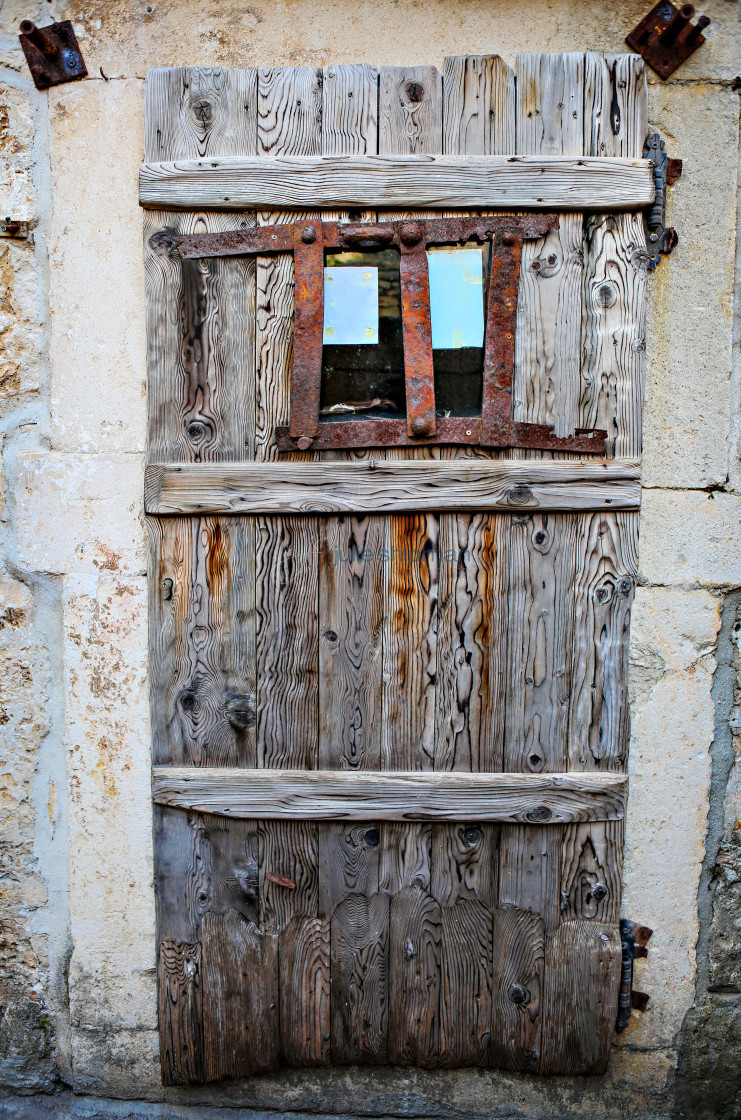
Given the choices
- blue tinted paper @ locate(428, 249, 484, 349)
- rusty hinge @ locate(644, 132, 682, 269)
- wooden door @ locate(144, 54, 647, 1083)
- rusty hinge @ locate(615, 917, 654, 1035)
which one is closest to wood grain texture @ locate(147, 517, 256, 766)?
wooden door @ locate(144, 54, 647, 1083)

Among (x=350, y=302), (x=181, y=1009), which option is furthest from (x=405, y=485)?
(x=181, y=1009)

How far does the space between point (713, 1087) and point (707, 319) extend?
1940 mm

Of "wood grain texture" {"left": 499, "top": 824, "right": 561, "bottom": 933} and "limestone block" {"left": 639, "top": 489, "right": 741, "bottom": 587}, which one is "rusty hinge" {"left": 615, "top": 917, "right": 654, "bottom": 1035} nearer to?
"wood grain texture" {"left": 499, "top": 824, "right": 561, "bottom": 933}

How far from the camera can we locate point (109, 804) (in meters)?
1.72

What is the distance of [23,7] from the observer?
1.62 meters

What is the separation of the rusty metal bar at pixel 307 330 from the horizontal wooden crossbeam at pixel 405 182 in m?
0.09

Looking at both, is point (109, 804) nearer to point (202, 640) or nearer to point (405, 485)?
point (202, 640)

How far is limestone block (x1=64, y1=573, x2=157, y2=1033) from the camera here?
170 cm

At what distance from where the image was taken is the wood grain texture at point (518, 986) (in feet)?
5.62

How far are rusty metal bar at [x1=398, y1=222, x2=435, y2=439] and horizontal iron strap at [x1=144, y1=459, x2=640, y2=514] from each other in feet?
→ 0.40

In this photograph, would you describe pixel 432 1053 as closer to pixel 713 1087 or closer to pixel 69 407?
pixel 713 1087

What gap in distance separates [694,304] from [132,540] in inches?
58.8

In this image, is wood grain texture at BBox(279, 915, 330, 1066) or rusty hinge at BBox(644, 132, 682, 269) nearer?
rusty hinge at BBox(644, 132, 682, 269)

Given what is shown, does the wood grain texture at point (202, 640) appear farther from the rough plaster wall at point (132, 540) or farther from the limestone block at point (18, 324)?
the limestone block at point (18, 324)
